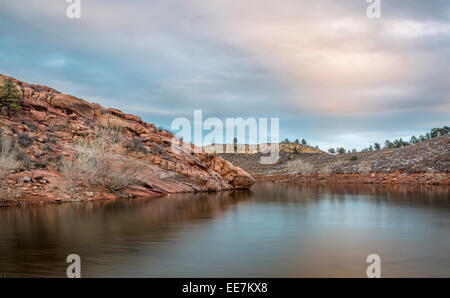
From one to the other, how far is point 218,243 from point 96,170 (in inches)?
549

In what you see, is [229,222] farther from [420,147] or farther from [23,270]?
[420,147]

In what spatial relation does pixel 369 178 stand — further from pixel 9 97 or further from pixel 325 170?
pixel 9 97

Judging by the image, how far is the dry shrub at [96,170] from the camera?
20.8 metres

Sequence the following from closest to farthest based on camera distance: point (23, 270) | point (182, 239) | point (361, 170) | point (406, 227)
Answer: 1. point (23, 270)
2. point (182, 239)
3. point (406, 227)
4. point (361, 170)

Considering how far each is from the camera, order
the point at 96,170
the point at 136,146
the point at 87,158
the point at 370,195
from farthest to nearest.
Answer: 1. the point at 136,146
2. the point at 370,195
3. the point at 96,170
4. the point at 87,158

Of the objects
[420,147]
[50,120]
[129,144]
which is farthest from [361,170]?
[50,120]

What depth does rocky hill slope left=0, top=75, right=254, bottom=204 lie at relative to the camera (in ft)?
64.0

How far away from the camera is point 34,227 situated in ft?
37.8

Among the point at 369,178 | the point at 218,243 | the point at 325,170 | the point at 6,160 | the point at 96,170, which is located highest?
the point at 6,160

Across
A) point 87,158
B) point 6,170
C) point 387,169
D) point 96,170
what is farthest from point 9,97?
point 387,169

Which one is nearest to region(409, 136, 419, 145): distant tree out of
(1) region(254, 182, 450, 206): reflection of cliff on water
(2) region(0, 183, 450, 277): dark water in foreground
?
(1) region(254, 182, 450, 206): reflection of cliff on water

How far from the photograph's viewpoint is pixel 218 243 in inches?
386

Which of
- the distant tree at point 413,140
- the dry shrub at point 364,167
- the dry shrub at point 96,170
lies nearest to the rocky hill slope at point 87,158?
the dry shrub at point 96,170
